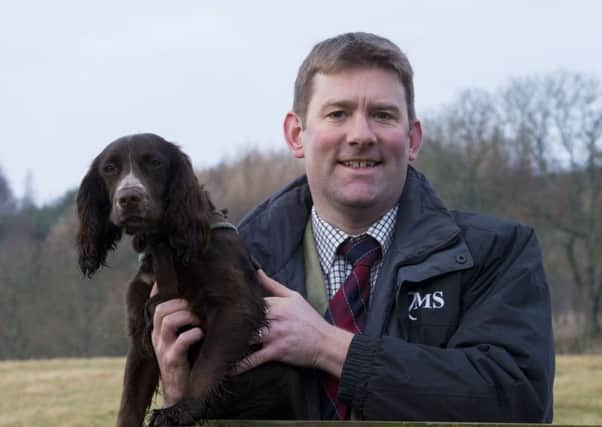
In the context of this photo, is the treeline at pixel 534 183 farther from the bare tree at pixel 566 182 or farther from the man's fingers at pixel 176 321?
the man's fingers at pixel 176 321

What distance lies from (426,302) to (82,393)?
12.8 meters

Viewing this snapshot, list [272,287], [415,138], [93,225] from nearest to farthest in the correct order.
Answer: [272,287] < [93,225] < [415,138]

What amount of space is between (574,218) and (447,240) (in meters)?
31.7

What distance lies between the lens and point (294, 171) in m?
38.2

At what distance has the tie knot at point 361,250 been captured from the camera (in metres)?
3.81

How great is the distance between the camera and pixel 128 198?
3.36 meters

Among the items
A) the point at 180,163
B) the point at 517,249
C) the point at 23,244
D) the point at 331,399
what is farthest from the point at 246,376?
the point at 23,244

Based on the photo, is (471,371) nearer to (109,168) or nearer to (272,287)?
(272,287)

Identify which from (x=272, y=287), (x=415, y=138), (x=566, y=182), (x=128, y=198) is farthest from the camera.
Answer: (x=566, y=182)

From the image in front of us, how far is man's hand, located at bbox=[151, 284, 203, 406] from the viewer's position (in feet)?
11.2

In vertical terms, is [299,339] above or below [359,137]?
below

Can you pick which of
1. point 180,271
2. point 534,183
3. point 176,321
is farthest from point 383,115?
point 534,183

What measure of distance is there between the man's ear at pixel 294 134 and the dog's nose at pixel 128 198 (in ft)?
2.96

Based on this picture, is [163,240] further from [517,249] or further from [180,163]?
[517,249]
